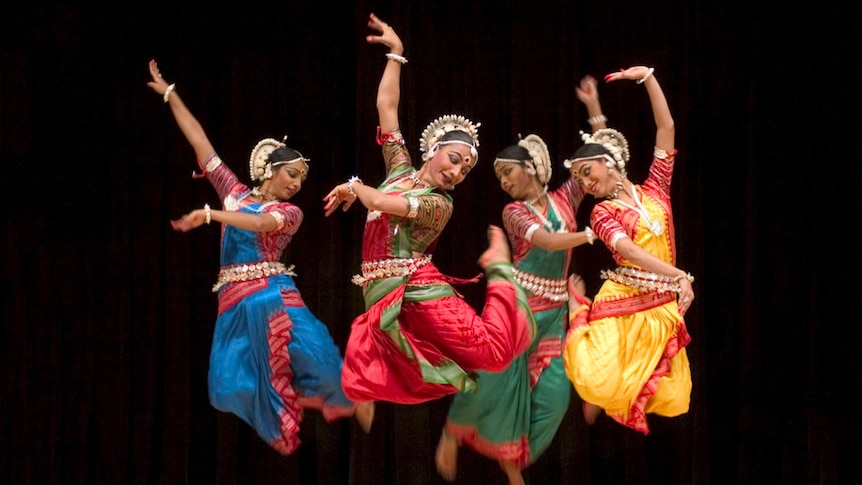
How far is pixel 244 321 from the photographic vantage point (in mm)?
3689

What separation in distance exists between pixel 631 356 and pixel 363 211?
144cm

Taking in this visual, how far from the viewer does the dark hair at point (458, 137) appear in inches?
135

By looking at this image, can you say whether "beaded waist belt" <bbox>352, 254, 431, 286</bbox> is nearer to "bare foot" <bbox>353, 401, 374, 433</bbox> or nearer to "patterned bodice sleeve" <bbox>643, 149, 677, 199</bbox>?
"bare foot" <bbox>353, 401, 374, 433</bbox>

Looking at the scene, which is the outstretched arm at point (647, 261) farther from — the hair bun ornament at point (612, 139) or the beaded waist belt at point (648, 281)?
the hair bun ornament at point (612, 139)

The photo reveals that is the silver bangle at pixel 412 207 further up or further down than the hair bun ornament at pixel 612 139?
further down

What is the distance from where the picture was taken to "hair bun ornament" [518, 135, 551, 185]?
3.68 meters

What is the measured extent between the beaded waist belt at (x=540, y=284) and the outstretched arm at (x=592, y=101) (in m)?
0.64

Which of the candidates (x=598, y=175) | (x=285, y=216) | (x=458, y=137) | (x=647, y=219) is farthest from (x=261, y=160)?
(x=647, y=219)

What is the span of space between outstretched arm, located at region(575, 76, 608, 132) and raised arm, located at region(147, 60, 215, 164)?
1539 mm

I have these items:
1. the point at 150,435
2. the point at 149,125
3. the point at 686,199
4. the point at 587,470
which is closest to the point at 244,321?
the point at 150,435

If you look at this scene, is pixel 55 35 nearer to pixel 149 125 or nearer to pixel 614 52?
pixel 149 125

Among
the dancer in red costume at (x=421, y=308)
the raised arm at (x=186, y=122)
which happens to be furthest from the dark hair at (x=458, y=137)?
the raised arm at (x=186, y=122)

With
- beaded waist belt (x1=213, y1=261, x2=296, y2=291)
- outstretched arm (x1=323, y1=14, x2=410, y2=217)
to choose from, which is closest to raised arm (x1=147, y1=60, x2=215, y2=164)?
beaded waist belt (x1=213, y1=261, x2=296, y2=291)

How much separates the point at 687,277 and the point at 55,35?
2.95m
